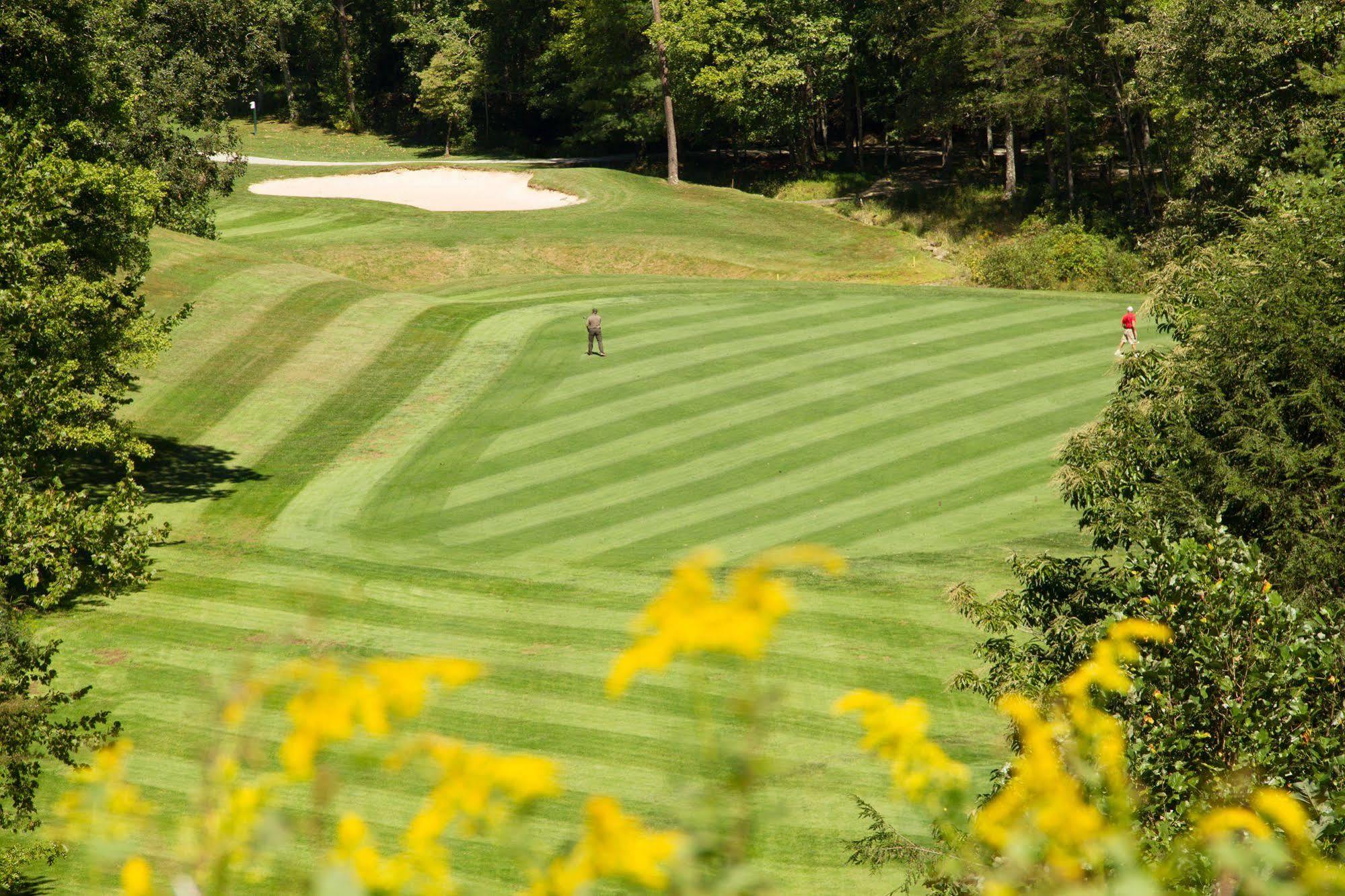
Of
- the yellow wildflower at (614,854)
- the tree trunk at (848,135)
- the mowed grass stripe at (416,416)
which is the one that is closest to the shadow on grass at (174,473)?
the mowed grass stripe at (416,416)

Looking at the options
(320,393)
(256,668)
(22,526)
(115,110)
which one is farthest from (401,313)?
(22,526)

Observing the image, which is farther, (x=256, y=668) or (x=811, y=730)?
(x=256, y=668)

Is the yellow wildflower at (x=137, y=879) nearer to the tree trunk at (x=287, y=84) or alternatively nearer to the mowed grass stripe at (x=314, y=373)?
the mowed grass stripe at (x=314, y=373)

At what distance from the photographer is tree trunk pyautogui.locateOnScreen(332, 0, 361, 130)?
326 ft

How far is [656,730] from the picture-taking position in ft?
54.9

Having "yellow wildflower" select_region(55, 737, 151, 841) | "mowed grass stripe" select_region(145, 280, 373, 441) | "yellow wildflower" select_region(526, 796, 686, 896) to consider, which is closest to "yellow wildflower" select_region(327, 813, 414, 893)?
"yellow wildflower" select_region(526, 796, 686, 896)

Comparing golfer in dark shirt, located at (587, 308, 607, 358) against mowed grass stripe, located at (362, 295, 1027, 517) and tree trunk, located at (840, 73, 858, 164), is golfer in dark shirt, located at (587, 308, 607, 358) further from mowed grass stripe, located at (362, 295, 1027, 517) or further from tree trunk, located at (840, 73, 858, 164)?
tree trunk, located at (840, 73, 858, 164)

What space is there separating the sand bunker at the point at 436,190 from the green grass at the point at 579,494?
18.6 m

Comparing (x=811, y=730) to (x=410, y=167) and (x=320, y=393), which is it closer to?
(x=320, y=393)

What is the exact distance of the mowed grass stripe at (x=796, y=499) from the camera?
23.4 m

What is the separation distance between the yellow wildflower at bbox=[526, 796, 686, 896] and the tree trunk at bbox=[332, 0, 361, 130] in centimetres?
10413

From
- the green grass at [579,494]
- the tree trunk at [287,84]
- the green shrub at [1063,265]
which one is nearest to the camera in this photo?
the green grass at [579,494]

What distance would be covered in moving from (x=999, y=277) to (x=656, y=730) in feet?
128

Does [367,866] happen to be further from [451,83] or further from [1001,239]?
[451,83]
